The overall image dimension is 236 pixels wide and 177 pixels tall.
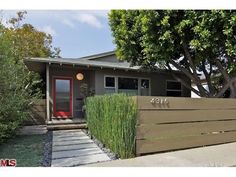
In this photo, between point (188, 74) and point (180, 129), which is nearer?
point (180, 129)

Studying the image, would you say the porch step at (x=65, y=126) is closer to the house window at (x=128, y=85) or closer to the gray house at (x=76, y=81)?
the gray house at (x=76, y=81)

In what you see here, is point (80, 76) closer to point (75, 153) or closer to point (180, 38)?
point (180, 38)

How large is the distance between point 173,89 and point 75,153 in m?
10.5

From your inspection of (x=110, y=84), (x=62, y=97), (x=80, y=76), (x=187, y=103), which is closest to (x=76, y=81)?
(x=80, y=76)

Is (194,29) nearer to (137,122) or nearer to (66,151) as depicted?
(137,122)

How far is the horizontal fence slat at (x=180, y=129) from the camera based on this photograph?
20.4 feet

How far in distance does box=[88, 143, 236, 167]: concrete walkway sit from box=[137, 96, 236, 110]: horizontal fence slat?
112cm

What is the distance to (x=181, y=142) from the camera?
22.6 ft

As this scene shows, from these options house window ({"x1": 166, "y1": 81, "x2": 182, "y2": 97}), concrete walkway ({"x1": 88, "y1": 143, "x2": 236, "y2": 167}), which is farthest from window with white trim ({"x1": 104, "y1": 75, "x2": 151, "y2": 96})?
concrete walkway ({"x1": 88, "y1": 143, "x2": 236, "y2": 167})

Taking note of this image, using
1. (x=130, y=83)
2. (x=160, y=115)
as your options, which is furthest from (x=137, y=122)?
(x=130, y=83)

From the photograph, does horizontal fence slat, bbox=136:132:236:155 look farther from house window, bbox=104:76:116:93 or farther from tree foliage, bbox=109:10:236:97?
house window, bbox=104:76:116:93

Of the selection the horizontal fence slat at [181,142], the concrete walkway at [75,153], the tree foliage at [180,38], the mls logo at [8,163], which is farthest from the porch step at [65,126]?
the horizontal fence slat at [181,142]
